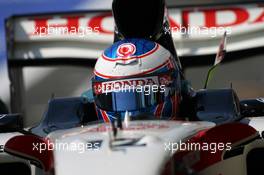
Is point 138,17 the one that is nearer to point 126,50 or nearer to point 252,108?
point 126,50

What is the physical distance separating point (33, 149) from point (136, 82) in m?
0.87

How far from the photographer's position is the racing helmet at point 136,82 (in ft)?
12.7

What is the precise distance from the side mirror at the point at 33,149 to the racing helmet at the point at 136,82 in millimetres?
603

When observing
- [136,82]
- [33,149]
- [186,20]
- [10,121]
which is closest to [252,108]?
[136,82]

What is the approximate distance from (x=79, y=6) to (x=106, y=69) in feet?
19.0

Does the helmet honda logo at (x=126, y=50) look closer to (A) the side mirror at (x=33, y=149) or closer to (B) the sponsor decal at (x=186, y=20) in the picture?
(A) the side mirror at (x=33, y=149)

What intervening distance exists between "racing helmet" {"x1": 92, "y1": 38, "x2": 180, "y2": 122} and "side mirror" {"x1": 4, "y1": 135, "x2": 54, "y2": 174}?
0.60 meters

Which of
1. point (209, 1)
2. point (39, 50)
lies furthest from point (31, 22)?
point (209, 1)

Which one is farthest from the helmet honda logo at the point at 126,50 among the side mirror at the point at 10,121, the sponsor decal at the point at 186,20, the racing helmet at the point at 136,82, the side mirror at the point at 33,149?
the sponsor decal at the point at 186,20

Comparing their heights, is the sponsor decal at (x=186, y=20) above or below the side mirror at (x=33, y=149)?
below

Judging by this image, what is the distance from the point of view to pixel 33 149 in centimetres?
328

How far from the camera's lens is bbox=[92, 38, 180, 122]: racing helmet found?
3877mm

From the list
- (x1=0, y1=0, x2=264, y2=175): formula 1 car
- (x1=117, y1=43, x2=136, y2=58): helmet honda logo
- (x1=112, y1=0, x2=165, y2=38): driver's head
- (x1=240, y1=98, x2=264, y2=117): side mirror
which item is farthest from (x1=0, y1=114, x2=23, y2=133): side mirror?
(x1=240, y1=98, x2=264, y2=117): side mirror

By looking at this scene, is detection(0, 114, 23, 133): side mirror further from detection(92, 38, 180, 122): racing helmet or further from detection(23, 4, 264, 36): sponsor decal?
detection(23, 4, 264, 36): sponsor decal
